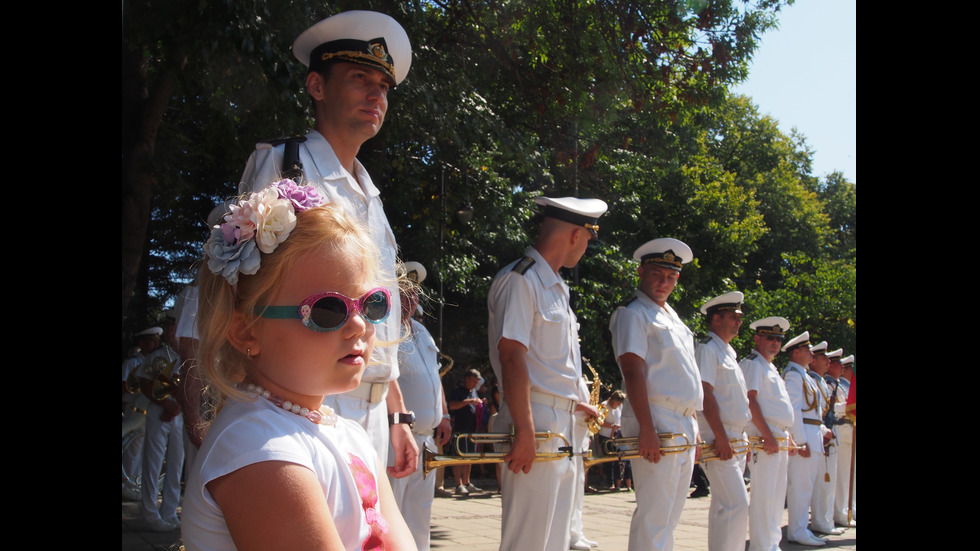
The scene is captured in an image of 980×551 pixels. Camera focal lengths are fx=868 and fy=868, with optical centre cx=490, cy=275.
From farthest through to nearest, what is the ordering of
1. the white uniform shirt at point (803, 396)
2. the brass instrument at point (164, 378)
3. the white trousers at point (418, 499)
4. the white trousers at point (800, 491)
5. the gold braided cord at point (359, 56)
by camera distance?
the white uniform shirt at point (803, 396) < the white trousers at point (800, 491) < the brass instrument at point (164, 378) < the white trousers at point (418, 499) < the gold braided cord at point (359, 56)

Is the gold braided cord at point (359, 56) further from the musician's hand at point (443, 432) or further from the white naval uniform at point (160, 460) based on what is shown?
the white naval uniform at point (160, 460)

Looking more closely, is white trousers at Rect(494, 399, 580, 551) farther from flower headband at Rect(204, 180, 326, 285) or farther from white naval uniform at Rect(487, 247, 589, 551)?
flower headband at Rect(204, 180, 326, 285)

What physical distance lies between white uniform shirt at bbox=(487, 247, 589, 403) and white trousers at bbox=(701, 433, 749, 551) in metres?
2.17

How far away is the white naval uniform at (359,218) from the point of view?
112 inches

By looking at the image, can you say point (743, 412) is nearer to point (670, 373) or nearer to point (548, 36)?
point (670, 373)

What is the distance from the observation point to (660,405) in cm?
569

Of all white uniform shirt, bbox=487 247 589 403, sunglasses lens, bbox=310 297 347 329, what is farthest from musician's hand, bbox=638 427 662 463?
sunglasses lens, bbox=310 297 347 329

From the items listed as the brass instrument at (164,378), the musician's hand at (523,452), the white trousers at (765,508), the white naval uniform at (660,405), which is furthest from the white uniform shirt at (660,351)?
the brass instrument at (164,378)

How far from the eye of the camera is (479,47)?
905 cm

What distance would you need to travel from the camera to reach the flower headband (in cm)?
179

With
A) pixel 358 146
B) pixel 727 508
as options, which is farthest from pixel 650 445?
pixel 358 146

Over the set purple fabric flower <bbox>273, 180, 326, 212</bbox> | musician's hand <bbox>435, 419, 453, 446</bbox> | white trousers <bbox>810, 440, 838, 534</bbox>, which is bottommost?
white trousers <bbox>810, 440, 838, 534</bbox>

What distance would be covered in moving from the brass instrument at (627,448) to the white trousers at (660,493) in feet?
0.11

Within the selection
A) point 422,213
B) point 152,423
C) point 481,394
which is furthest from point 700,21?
point 481,394
